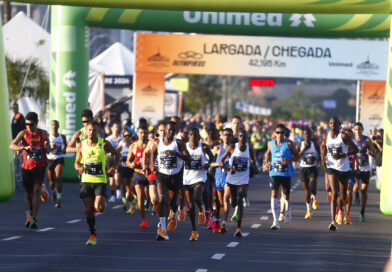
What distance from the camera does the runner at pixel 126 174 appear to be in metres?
19.7

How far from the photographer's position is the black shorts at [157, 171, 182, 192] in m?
15.2

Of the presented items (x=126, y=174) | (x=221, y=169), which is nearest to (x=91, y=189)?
(x=221, y=169)

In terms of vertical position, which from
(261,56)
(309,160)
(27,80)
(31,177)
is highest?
(261,56)

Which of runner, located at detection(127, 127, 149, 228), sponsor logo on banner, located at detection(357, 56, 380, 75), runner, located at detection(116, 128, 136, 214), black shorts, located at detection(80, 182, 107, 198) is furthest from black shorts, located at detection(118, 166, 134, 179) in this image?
sponsor logo on banner, located at detection(357, 56, 380, 75)

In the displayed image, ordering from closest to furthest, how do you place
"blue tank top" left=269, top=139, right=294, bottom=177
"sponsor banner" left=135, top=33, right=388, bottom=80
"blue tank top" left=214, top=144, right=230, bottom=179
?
"blue tank top" left=214, top=144, right=230, bottom=179, "blue tank top" left=269, top=139, right=294, bottom=177, "sponsor banner" left=135, top=33, right=388, bottom=80

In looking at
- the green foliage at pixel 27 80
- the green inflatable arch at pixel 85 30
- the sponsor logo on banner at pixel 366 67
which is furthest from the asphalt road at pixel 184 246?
the green foliage at pixel 27 80

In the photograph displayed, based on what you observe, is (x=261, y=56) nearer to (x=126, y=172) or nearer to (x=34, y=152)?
(x=126, y=172)

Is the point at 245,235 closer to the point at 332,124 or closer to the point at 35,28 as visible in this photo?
the point at 332,124

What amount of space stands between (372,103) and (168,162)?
61.5 feet

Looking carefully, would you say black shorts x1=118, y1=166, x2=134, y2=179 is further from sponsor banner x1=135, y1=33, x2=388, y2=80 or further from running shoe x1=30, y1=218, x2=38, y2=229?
sponsor banner x1=135, y1=33, x2=388, y2=80

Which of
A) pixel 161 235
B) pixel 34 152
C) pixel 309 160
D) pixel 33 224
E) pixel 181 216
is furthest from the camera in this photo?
pixel 309 160

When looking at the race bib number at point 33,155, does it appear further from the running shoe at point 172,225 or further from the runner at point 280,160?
the runner at point 280,160

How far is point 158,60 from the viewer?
30.5 metres

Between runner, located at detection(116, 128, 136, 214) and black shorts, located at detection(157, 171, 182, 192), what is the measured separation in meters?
4.32
